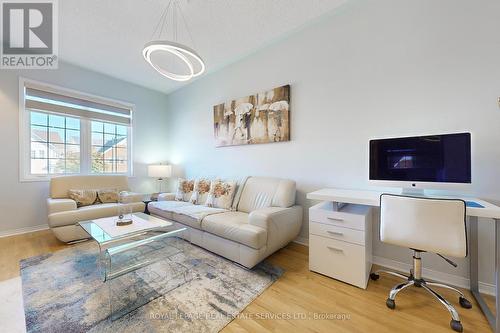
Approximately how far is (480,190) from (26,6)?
A: 5.03 meters

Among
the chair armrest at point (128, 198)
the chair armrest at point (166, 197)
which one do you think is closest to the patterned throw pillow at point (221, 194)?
the chair armrest at point (166, 197)

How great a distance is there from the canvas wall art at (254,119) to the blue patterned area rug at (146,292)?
68.8 inches

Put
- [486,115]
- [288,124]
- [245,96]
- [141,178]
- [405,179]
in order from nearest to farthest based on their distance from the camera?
1. [486,115]
2. [405,179]
3. [288,124]
4. [245,96]
5. [141,178]

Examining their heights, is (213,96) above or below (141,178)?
above

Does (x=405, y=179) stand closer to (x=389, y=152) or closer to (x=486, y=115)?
(x=389, y=152)

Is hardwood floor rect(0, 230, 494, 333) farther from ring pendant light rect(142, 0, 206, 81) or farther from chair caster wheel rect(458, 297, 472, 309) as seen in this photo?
ring pendant light rect(142, 0, 206, 81)

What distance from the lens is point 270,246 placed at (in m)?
2.01

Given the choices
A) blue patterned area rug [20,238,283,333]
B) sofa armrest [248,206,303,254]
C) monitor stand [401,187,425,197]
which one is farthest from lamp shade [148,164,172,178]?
monitor stand [401,187,425,197]

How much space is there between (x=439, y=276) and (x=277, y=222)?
152cm

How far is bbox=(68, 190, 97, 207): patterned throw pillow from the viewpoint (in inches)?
117

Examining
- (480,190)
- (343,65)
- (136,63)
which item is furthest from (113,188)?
(480,190)

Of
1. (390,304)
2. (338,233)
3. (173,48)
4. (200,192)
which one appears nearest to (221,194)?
(200,192)

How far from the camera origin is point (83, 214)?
8.77 feet

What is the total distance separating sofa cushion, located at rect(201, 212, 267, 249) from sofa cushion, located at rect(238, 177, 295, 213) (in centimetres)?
35
